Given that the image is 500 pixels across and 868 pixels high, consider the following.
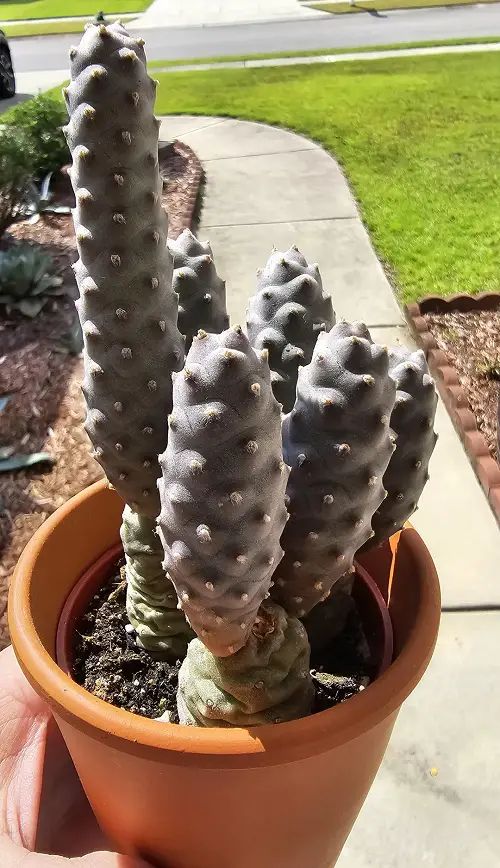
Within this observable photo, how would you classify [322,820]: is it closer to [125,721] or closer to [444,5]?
[125,721]

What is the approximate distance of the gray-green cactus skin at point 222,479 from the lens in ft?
2.51

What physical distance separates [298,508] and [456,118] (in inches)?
317

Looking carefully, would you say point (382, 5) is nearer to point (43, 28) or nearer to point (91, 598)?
point (43, 28)

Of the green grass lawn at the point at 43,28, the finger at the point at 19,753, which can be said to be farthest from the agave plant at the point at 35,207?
the green grass lawn at the point at 43,28

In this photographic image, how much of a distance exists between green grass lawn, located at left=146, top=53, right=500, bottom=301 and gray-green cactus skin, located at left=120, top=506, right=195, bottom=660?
11.8 ft

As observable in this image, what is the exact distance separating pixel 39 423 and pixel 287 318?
2437mm

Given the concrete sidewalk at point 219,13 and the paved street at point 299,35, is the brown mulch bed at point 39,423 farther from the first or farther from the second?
the concrete sidewalk at point 219,13

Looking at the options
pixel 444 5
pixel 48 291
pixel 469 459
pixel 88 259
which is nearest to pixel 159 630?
pixel 88 259

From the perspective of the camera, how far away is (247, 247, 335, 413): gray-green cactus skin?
1.14 metres

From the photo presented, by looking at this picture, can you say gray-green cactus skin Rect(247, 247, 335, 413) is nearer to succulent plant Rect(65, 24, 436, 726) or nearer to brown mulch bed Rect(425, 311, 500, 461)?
succulent plant Rect(65, 24, 436, 726)

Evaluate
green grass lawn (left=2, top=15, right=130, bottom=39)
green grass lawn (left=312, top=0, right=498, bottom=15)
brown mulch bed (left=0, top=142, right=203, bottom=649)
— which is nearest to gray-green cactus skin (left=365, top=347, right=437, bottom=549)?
brown mulch bed (left=0, top=142, right=203, bottom=649)

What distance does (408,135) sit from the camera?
24.1 feet

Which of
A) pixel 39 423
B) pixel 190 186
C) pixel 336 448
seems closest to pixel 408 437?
pixel 336 448

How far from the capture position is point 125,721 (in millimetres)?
947
